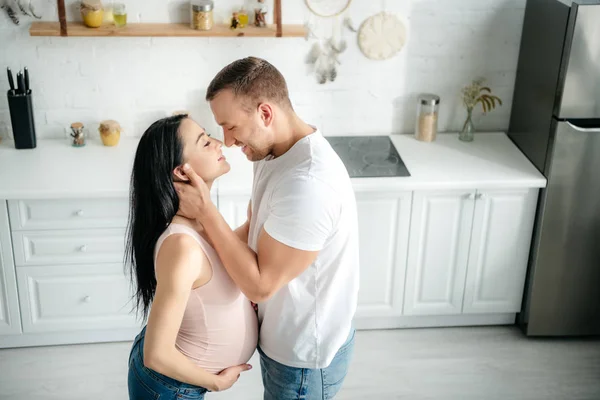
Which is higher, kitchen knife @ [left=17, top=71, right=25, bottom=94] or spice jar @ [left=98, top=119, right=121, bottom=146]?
kitchen knife @ [left=17, top=71, right=25, bottom=94]

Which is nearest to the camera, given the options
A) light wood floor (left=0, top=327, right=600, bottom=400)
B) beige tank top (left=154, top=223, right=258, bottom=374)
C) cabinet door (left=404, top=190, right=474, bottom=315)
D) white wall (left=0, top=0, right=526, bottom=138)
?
beige tank top (left=154, top=223, right=258, bottom=374)

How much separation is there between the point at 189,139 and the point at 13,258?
168 cm

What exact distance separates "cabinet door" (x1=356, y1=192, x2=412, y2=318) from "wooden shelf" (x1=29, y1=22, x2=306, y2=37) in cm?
83

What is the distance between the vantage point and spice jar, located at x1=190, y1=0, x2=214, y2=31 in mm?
3314

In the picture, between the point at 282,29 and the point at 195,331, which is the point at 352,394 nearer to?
the point at 195,331

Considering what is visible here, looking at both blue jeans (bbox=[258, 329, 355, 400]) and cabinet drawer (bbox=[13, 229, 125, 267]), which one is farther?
cabinet drawer (bbox=[13, 229, 125, 267])

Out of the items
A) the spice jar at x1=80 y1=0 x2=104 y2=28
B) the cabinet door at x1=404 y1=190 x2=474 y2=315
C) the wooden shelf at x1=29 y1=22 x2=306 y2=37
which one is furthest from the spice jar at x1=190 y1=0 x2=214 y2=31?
the cabinet door at x1=404 y1=190 x2=474 y2=315

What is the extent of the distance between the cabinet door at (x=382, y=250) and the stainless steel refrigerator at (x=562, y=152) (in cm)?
61

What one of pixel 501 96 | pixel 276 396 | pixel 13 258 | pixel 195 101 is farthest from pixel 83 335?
pixel 501 96

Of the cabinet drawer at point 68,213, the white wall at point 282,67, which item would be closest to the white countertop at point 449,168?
the white wall at point 282,67

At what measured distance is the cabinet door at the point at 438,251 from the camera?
3393 mm

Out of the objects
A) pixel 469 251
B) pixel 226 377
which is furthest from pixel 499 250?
pixel 226 377

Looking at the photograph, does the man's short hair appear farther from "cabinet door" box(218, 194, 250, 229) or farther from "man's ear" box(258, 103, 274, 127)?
"cabinet door" box(218, 194, 250, 229)

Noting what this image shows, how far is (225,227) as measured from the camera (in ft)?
6.45
